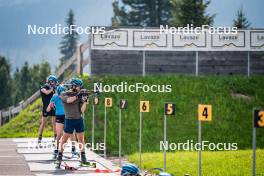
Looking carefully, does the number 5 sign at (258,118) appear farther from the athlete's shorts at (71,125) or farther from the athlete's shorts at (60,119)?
the athlete's shorts at (60,119)

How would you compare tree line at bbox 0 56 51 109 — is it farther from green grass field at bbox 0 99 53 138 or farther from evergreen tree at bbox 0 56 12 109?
green grass field at bbox 0 99 53 138

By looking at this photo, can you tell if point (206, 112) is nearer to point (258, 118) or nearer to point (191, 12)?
point (258, 118)

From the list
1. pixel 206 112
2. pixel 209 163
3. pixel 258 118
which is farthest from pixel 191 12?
pixel 258 118

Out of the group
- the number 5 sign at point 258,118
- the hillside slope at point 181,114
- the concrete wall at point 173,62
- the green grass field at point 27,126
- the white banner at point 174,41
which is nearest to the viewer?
the number 5 sign at point 258,118

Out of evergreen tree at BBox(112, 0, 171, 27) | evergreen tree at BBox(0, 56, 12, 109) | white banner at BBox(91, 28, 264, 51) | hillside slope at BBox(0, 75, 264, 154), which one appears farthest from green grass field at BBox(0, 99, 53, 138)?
evergreen tree at BBox(112, 0, 171, 27)

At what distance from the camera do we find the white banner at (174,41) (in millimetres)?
33625

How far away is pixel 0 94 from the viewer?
229 ft

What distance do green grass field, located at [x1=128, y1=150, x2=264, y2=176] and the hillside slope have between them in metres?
3.54

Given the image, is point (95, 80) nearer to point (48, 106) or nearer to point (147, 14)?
point (48, 106)

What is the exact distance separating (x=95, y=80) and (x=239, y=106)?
6780 mm

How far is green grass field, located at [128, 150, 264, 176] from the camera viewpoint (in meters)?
15.3

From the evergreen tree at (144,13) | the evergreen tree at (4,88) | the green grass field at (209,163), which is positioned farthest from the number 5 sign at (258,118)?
the evergreen tree at (144,13)

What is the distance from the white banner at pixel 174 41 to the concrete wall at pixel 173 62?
1.07ft

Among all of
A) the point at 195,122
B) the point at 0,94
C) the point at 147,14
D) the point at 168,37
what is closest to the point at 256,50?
the point at 168,37
